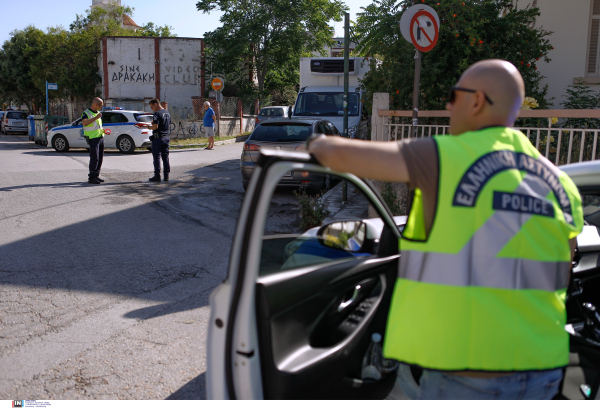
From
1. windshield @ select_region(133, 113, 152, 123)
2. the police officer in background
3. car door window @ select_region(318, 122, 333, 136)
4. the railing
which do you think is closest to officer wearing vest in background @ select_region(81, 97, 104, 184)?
the police officer in background

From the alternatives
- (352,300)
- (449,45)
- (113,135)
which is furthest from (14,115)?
(352,300)

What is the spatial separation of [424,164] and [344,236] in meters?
1.13

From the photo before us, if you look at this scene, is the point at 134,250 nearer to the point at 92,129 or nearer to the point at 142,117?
the point at 92,129

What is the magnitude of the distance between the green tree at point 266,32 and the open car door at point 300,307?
104 ft

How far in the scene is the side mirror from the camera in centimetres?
253

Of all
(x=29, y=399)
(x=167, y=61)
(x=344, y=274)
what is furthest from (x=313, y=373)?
(x=167, y=61)

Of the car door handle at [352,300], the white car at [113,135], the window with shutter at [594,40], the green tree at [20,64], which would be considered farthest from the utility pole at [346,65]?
the green tree at [20,64]

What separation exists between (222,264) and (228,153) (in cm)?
1324

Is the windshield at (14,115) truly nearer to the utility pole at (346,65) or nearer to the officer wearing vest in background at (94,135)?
the officer wearing vest in background at (94,135)

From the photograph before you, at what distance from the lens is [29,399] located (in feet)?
9.76

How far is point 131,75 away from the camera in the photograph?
33.4 m

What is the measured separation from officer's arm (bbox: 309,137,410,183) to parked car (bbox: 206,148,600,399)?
0.15m

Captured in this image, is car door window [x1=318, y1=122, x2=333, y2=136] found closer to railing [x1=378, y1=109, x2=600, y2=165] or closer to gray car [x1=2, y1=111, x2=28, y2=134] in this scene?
railing [x1=378, y1=109, x2=600, y2=165]

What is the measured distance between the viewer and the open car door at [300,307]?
5.63 ft
